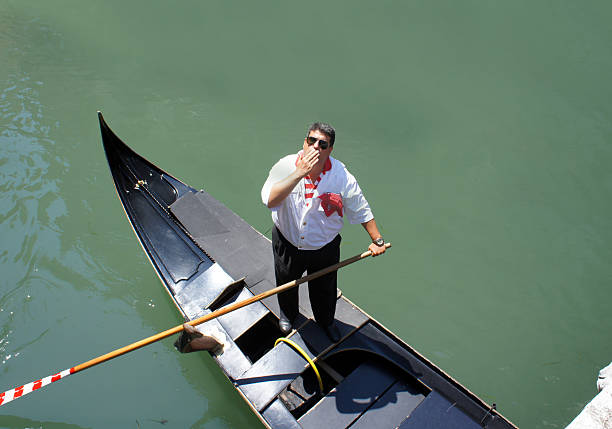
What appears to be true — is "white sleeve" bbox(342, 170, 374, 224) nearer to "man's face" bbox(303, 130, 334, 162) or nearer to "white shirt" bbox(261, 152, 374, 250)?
"white shirt" bbox(261, 152, 374, 250)

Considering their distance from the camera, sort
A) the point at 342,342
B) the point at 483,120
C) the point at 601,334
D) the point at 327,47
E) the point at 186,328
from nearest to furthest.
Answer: the point at 186,328 < the point at 342,342 < the point at 601,334 < the point at 483,120 < the point at 327,47

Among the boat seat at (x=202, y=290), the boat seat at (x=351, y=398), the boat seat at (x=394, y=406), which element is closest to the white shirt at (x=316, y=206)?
the boat seat at (x=351, y=398)

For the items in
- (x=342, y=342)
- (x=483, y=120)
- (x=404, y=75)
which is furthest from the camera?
(x=404, y=75)

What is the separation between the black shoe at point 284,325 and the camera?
3.11m

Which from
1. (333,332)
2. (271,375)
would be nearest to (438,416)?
(333,332)

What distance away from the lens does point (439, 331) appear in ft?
12.5

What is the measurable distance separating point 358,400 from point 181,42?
7344mm

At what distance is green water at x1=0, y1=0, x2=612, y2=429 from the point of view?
3.53m

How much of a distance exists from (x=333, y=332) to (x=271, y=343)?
684mm

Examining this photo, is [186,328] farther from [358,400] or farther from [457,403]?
[457,403]

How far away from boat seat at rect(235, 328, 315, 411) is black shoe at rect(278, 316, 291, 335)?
0.56 ft

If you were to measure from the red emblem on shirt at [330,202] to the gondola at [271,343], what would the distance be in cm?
113

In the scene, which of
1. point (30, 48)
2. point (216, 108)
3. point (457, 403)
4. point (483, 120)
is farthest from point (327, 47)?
point (457, 403)

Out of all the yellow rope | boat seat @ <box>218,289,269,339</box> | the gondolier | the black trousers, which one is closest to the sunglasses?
the gondolier
